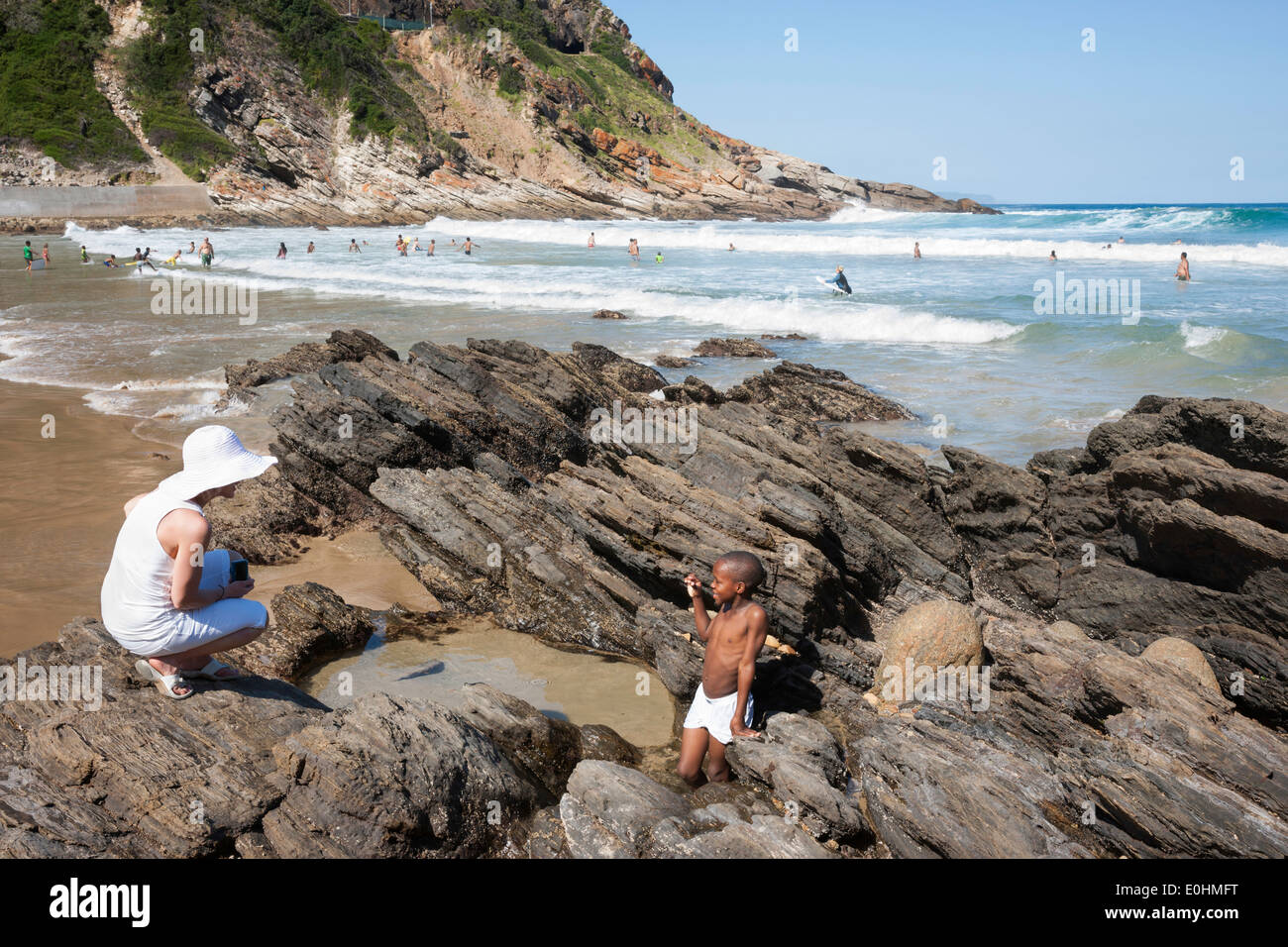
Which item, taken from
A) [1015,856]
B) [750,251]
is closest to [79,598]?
[1015,856]

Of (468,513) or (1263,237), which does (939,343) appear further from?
(1263,237)

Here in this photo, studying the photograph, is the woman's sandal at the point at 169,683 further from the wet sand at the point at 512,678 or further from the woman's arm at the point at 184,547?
the wet sand at the point at 512,678

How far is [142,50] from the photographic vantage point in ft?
281

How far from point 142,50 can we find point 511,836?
104m

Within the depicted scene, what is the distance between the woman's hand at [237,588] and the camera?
478 cm

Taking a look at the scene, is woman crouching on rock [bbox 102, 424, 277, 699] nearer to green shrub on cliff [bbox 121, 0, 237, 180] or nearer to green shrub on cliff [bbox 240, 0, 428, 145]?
green shrub on cliff [bbox 121, 0, 237, 180]

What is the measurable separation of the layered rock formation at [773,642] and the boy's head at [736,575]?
2.77 feet

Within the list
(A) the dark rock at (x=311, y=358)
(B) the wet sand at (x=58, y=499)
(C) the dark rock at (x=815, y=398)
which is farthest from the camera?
(C) the dark rock at (x=815, y=398)

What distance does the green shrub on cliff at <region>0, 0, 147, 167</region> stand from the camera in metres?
73.6

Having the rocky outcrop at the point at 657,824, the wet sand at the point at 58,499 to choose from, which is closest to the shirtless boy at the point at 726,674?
the rocky outcrop at the point at 657,824

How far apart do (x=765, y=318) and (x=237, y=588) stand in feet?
80.7

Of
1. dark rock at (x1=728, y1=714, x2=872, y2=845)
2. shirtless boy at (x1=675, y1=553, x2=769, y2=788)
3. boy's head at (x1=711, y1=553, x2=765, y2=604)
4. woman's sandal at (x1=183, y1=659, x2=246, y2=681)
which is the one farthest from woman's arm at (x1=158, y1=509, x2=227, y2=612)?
dark rock at (x1=728, y1=714, x2=872, y2=845)

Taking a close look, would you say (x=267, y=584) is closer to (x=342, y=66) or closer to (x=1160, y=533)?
(x=1160, y=533)
